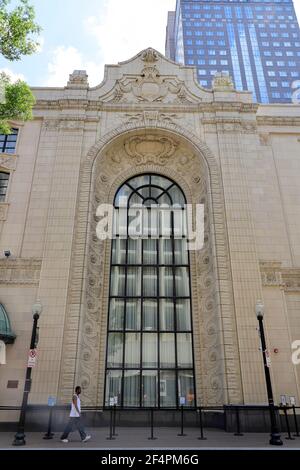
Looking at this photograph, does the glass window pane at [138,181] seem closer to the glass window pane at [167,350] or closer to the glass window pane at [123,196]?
the glass window pane at [123,196]

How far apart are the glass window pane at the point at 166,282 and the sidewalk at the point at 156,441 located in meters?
7.12

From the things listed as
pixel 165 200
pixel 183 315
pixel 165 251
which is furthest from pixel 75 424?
pixel 165 200

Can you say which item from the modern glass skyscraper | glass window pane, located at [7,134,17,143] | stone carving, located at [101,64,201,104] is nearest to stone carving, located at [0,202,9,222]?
glass window pane, located at [7,134,17,143]

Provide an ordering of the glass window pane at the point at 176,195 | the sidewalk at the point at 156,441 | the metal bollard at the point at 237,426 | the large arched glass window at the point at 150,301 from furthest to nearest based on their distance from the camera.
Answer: the glass window pane at the point at 176,195 < the large arched glass window at the point at 150,301 < the metal bollard at the point at 237,426 < the sidewalk at the point at 156,441

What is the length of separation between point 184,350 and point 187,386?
5.71 ft

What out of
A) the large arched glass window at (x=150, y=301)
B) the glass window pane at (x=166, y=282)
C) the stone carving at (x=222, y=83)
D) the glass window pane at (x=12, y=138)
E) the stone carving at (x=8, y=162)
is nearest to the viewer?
the large arched glass window at (x=150, y=301)

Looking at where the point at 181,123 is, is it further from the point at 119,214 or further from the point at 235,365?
the point at 235,365

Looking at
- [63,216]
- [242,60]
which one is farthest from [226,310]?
[242,60]

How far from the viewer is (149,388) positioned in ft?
54.2

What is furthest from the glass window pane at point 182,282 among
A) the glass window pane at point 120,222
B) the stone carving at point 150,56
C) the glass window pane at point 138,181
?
the stone carving at point 150,56

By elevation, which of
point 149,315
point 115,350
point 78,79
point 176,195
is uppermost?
point 78,79

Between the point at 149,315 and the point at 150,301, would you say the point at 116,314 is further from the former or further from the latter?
the point at 150,301

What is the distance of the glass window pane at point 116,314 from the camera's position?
58.2ft
